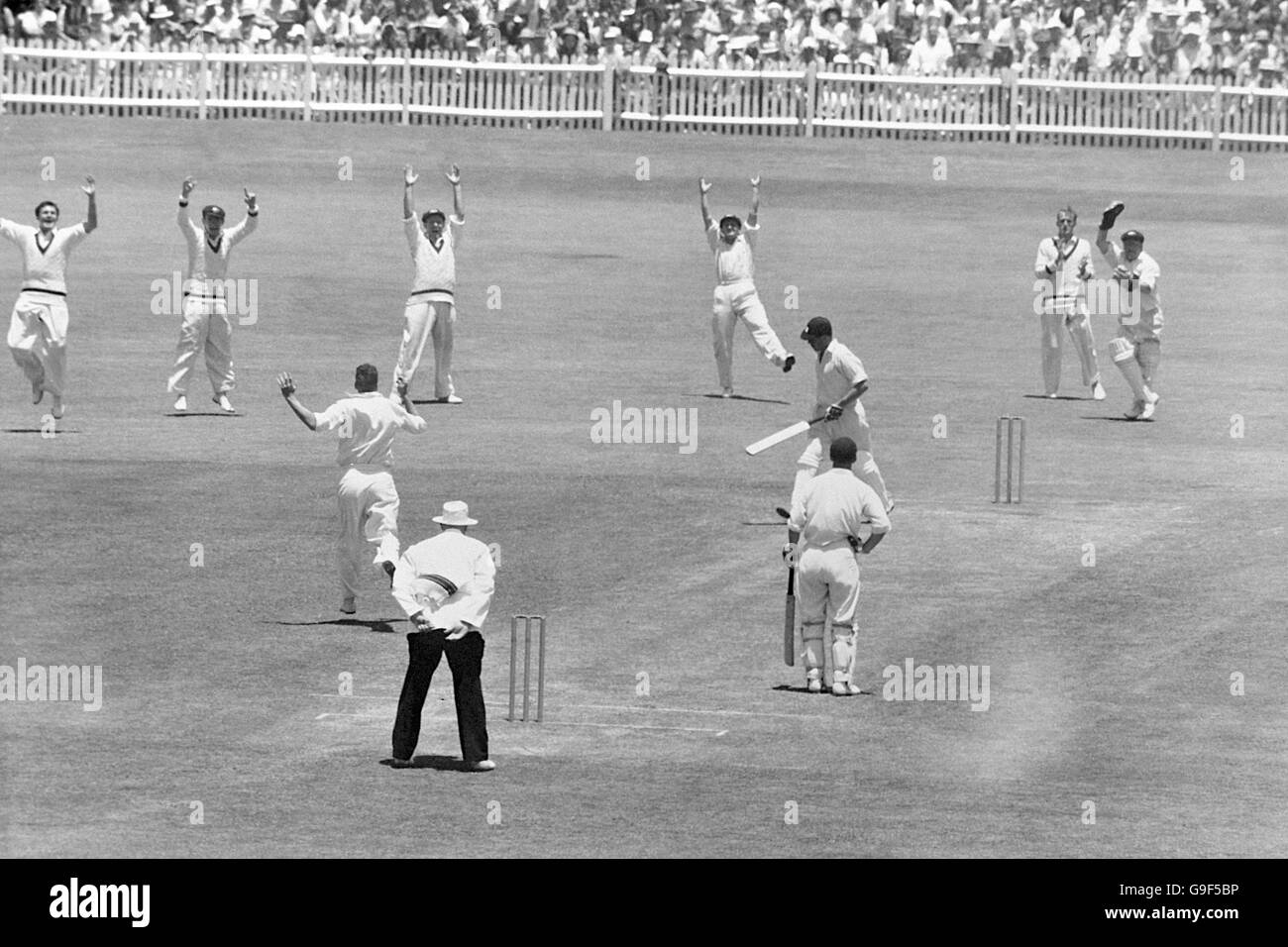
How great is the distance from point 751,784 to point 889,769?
109 cm

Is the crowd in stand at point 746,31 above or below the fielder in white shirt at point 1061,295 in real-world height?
above

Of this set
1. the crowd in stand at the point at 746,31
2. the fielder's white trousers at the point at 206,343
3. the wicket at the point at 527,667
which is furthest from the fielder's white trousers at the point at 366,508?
the crowd in stand at the point at 746,31

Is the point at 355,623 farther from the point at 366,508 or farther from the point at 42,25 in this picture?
the point at 42,25

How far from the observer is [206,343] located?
107 feet

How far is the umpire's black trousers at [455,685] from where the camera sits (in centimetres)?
1867

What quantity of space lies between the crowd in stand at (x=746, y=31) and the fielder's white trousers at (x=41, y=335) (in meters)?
23.1

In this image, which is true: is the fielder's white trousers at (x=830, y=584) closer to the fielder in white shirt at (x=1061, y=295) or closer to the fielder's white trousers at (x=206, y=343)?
the fielder's white trousers at (x=206, y=343)

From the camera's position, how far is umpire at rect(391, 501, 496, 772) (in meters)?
18.6

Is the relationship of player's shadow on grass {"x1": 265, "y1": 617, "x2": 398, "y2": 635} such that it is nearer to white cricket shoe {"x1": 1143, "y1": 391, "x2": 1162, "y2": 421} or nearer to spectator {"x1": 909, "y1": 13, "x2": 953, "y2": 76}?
white cricket shoe {"x1": 1143, "y1": 391, "x2": 1162, "y2": 421}

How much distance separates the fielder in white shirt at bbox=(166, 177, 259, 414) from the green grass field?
0.78 meters

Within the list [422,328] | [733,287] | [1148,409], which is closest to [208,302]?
[422,328]

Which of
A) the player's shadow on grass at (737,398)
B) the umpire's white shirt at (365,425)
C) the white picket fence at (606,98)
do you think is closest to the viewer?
the umpire's white shirt at (365,425)

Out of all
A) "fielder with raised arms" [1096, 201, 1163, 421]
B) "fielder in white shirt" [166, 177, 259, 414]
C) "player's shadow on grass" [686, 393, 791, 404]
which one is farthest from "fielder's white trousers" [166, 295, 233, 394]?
"fielder with raised arms" [1096, 201, 1163, 421]

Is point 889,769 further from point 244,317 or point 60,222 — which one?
point 60,222
